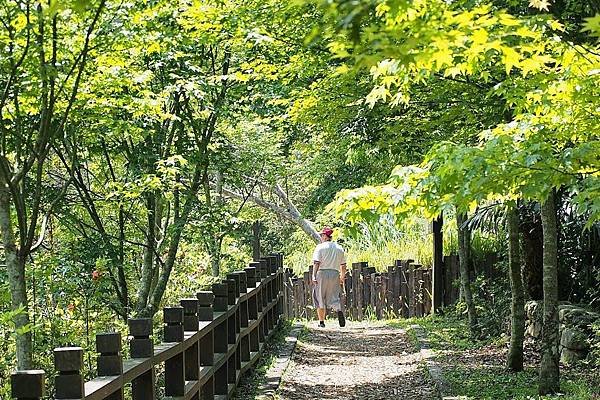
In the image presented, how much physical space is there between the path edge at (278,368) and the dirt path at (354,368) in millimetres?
86

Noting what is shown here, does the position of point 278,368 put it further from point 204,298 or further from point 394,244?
point 394,244

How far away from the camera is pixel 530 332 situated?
11.3 metres

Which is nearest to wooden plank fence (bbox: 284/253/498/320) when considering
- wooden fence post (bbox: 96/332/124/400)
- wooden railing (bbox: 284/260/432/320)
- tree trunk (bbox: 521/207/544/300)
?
wooden railing (bbox: 284/260/432/320)

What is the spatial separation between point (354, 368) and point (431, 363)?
113cm

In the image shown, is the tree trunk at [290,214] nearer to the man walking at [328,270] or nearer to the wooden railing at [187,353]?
the man walking at [328,270]

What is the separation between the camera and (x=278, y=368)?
10320 mm

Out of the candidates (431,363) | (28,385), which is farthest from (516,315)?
(28,385)

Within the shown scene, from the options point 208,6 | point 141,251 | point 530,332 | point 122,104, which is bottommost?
point 530,332

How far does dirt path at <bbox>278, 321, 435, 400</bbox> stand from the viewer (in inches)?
368

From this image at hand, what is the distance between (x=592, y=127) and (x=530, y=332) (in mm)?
6425

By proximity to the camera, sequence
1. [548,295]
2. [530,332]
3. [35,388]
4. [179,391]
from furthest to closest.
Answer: [530,332]
[548,295]
[179,391]
[35,388]

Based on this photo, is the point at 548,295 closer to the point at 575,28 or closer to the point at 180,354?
the point at 575,28

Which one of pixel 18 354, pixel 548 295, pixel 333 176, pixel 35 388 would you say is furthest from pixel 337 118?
pixel 333 176

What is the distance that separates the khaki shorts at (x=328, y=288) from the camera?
14.8 meters
